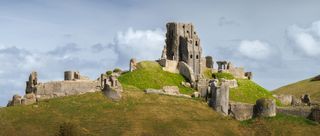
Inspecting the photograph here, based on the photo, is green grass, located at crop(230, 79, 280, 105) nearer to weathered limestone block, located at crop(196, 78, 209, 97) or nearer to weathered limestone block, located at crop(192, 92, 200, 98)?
weathered limestone block, located at crop(196, 78, 209, 97)

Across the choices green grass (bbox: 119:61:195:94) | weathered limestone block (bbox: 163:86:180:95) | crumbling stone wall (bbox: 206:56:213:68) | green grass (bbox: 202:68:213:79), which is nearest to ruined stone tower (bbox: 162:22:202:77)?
green grass (bbox: 202:68:213:79)

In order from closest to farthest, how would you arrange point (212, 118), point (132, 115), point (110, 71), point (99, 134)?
point (99, 134) → point (132, 115) → point (212, 118) → point (110, 71)

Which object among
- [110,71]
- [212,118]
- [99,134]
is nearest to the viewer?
[99,134]

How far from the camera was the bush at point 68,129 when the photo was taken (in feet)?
265

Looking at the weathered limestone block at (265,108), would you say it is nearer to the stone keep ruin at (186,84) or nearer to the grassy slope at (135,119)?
the stone keep ruin at (186,84)

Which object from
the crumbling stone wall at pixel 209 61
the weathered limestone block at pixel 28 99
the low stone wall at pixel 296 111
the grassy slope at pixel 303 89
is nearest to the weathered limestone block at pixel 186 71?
the crumbling stone wall at pixel 209 61

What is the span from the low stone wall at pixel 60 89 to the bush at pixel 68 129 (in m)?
11.8

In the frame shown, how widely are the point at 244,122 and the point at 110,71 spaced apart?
2984cm

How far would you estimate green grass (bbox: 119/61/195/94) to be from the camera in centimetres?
11156

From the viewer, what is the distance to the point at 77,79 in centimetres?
10194

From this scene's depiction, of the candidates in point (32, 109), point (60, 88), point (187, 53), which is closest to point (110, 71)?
point (187, 53)

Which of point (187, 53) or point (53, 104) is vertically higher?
point (187, 53)

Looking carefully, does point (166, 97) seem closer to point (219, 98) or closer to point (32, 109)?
point (219, 98)

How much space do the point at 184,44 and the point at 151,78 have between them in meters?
12.2
